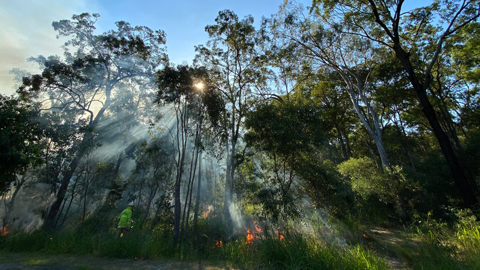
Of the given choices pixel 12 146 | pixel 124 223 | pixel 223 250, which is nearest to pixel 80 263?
pixel 124 223

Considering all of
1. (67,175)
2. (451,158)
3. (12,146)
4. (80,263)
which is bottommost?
(80,263)

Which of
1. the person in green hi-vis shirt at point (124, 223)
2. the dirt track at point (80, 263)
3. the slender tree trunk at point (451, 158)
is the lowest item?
the dirt track at point (80, 263)

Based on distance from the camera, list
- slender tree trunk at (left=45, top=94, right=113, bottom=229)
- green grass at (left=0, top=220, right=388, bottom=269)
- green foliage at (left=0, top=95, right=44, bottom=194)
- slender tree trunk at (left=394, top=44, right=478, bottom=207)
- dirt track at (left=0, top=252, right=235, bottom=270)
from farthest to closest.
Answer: slender tree trunk at (left=45, top=94, right=113, bottom=229)
slender tree trunk at (left=394, top=44, right=478, bottom=207)
green foliage at (left=0, top=95, right=44, bottom=194)
dirt track at (left=0, top=252, right=235, bottom=270)
green grass at (left=0, top=220, right=388, bottom=269)

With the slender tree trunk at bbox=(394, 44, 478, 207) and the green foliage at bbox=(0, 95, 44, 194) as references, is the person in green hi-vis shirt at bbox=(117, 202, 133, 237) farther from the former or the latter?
the slender tree trunk at bbox=(394, 44, 478, 207)

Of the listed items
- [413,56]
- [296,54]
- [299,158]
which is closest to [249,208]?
[299,158]

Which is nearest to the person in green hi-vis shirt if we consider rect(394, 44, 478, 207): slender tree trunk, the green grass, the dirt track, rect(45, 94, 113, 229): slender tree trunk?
the green grass

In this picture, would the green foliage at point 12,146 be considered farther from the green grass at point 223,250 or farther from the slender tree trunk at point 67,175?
the slender tree trunk at point 67,175

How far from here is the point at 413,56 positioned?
517 inches

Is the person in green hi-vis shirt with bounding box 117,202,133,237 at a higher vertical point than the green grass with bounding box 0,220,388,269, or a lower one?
higher

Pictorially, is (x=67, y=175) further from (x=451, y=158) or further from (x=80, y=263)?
(x=451, y=158)

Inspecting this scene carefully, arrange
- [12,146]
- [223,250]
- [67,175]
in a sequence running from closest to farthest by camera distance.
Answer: [12,146] → [223,250] → [67,175]

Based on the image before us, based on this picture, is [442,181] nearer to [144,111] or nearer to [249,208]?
[249,208]

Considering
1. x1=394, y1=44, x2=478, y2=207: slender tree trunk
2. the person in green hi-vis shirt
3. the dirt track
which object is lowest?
the dirt track

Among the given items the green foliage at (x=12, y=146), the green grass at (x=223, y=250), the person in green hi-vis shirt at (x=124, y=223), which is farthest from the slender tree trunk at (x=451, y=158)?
the green foliage at (x=12, y=146)
